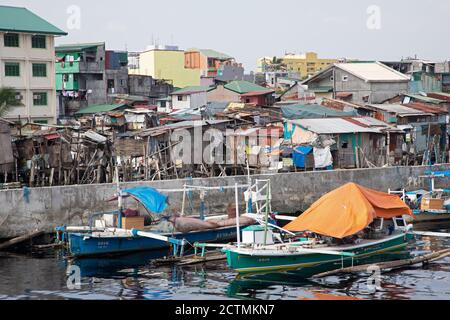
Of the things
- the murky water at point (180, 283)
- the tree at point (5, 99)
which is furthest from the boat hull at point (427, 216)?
the tree at point (5, 99)

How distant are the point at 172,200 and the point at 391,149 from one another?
17.3m

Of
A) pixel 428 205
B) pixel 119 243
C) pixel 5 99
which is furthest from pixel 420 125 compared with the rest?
pixel 119 243

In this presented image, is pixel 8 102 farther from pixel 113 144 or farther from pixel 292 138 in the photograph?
pixel 292 138

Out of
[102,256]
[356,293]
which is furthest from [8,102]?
[356,293]

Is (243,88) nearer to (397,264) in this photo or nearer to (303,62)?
(397,264)

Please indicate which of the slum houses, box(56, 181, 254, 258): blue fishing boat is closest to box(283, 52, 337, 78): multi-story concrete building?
the slum houses

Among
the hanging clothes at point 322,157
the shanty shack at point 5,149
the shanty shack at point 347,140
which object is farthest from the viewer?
the shanty shack at point 347,140

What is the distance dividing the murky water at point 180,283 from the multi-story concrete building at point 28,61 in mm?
24488

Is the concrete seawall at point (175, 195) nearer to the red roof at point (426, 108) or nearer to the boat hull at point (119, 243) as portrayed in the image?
the boat hull at point (119, 243)

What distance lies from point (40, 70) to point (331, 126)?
66.8 feet

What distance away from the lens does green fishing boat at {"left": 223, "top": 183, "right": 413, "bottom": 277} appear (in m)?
25.8

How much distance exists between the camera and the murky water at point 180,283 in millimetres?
23500

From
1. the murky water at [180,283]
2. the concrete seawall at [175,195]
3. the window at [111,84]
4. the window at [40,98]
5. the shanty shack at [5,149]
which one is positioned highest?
the window at [111,84]

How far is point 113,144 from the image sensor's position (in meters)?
39.8
